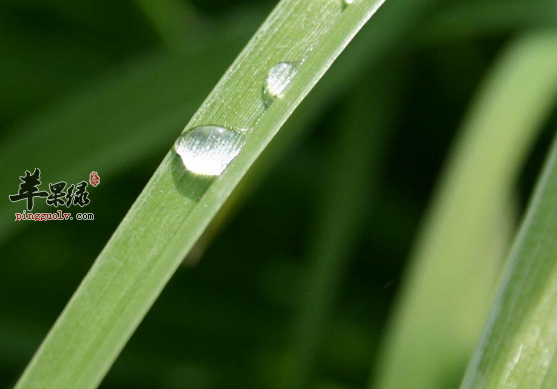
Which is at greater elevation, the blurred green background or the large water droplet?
the blurred green background

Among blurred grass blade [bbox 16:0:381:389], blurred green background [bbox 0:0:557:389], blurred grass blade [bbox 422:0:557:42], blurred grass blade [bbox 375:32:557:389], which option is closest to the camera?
blurred grass blade [bbox 16:0:381:389]

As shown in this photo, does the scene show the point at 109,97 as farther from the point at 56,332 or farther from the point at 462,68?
the point at 462,68

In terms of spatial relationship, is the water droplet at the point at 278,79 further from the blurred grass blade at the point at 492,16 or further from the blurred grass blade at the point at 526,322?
the blurred grass blade at the point at 492,16

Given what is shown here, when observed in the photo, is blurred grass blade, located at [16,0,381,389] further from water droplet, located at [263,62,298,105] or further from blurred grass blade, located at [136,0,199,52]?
blurred grass blade, located at [136,0,199,52]

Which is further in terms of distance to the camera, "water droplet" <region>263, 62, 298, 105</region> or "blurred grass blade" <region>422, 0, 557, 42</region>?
"blurred grass blade" <region>422, 0, 557, 42</region>

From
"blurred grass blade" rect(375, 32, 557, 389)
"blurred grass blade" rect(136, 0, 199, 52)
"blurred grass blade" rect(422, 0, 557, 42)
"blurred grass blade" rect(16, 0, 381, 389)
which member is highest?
"blurred grass blade" rect(422, 0, 557, 42)

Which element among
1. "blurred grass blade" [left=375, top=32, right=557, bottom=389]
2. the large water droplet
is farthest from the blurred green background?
the large water droplet
